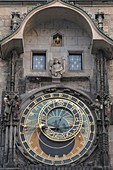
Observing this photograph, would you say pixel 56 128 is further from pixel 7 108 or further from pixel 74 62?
pixel 74 62

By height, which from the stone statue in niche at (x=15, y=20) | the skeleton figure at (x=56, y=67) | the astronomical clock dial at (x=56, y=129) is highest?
the stone statue in niche at (x=15, y=20)

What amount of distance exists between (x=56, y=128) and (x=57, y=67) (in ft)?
4.76

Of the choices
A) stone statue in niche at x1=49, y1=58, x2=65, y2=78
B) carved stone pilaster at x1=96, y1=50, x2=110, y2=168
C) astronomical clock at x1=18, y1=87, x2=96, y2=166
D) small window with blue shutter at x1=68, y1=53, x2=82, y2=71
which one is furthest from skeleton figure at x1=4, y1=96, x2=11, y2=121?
carved stone pilaster at x1=96, y1=50, x2=110, y2=168

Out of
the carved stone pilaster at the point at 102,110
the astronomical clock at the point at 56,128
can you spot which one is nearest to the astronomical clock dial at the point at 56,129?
the astronomical clock at the point at 56,128

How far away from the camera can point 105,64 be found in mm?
13133

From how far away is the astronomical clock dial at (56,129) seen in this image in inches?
477

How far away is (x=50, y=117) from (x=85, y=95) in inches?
34.8

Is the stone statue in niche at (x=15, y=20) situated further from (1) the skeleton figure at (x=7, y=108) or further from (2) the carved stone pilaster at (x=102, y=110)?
(2) the carved stone pilaster at (x=102, y=110)

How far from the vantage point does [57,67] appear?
13.1m

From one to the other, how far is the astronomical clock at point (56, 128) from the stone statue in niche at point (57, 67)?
1.51 feet

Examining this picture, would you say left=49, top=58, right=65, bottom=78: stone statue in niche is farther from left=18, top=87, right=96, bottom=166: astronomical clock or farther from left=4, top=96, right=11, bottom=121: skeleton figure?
left=4, top=96, right=11, bottom=121: skeleton figure

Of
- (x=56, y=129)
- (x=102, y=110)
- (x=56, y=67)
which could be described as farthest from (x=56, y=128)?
(x=56, y=67)

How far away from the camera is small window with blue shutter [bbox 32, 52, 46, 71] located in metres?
13.4

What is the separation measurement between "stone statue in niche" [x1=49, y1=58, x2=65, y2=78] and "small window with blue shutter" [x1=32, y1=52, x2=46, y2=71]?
25 centimetres
